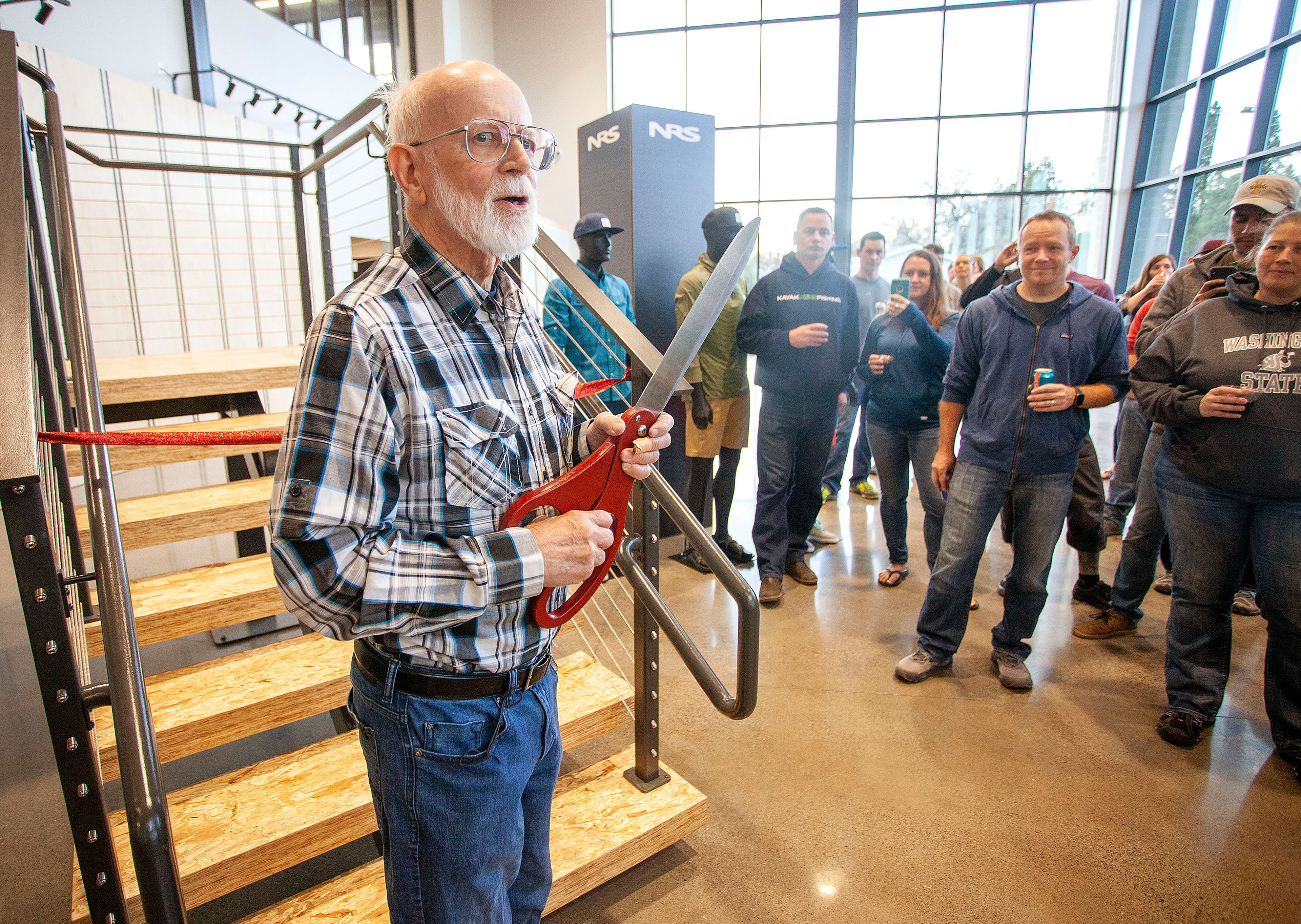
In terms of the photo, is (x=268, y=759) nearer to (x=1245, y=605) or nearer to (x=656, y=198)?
(x=656, y=198)

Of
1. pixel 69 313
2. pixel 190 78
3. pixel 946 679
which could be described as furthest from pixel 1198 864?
pixel 190 78

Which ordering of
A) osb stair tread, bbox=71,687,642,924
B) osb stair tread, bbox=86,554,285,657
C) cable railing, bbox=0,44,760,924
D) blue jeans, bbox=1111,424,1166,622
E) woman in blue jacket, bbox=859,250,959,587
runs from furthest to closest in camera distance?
woman in blue jacket, bbox=859,250,959,587 < blue jeans, bbox=1111,424,1166,622 < osb stair tread, bbox=86,554,285,657 < osb stair tread, bbox=71,687,642,924 < cable railing, bbox=0,44,760,924

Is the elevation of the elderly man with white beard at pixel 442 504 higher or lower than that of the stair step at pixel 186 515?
higher

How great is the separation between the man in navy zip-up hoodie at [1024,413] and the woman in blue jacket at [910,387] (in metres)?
0.53

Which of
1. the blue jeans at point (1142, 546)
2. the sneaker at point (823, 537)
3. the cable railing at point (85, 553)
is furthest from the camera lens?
the sneaker at point (823, 537)

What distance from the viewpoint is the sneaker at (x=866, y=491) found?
5.23 metres

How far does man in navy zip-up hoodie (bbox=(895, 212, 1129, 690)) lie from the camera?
2293 mm

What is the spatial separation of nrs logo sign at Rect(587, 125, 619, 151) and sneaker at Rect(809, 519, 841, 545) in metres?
2.58

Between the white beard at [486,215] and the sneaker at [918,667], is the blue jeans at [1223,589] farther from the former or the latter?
the white beard at [486,215]

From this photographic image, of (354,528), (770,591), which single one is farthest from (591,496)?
(770,591)

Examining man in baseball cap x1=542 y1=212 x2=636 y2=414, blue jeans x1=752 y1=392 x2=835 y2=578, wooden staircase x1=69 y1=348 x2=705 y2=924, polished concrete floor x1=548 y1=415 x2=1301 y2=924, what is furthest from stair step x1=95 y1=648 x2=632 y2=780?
man in baseball cap x1=542 y1=212 x2=636 y2=414

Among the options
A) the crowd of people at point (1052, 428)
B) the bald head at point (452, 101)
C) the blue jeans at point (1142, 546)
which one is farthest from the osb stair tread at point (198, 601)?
the blue jeans at point (1142, 546)

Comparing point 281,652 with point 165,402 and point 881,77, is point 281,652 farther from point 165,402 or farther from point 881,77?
point 881,77

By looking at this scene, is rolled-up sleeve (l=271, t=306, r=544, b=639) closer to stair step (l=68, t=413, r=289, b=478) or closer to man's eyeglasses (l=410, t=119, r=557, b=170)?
man's eyeglasses (l=410, t=119, r=557, b=170)
